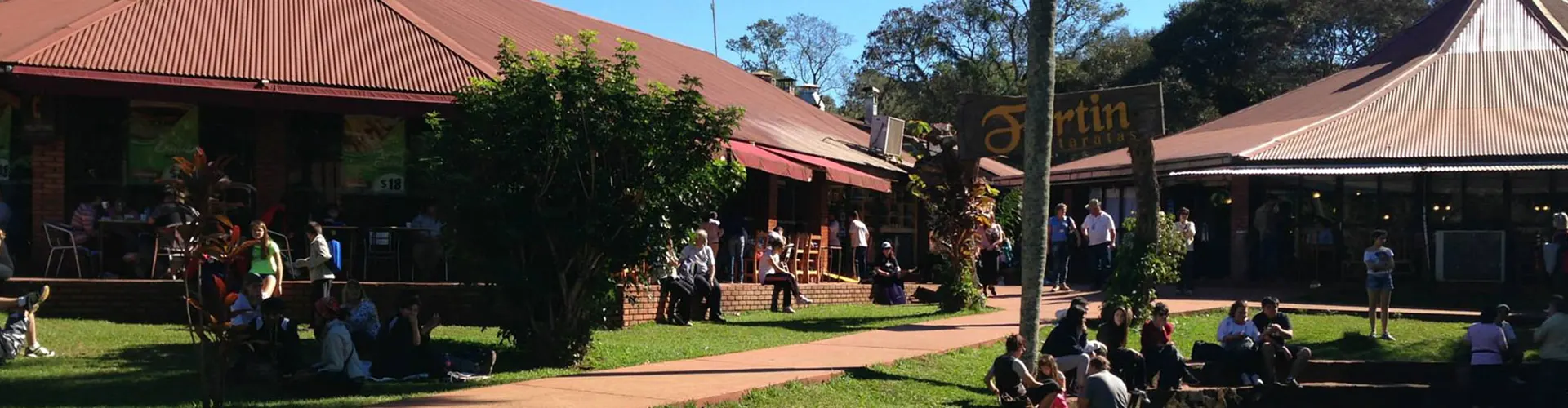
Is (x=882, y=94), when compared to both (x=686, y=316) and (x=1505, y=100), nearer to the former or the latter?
(x=1505, y=100)

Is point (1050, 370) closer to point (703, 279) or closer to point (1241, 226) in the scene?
point (703, 279)

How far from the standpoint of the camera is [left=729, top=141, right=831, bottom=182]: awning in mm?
18375

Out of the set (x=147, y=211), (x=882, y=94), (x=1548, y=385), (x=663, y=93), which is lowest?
(x=1548, y=385)

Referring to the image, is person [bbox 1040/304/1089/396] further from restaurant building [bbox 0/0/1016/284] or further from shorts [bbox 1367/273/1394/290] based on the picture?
shorts [bbox 1367/273/1394/290]

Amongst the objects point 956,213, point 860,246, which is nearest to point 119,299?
point 956,213

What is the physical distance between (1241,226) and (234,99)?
15.5m

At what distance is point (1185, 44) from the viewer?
1804 inches

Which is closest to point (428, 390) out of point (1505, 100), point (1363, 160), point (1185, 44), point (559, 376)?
point (559, 376)

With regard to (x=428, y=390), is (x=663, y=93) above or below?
above

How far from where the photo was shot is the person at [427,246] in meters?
16.1

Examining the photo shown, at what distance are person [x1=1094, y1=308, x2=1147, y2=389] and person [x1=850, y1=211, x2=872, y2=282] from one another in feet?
31.6

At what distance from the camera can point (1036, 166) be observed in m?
11.0

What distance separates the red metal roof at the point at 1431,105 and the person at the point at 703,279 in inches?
380

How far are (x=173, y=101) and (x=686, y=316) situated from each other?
645cm
